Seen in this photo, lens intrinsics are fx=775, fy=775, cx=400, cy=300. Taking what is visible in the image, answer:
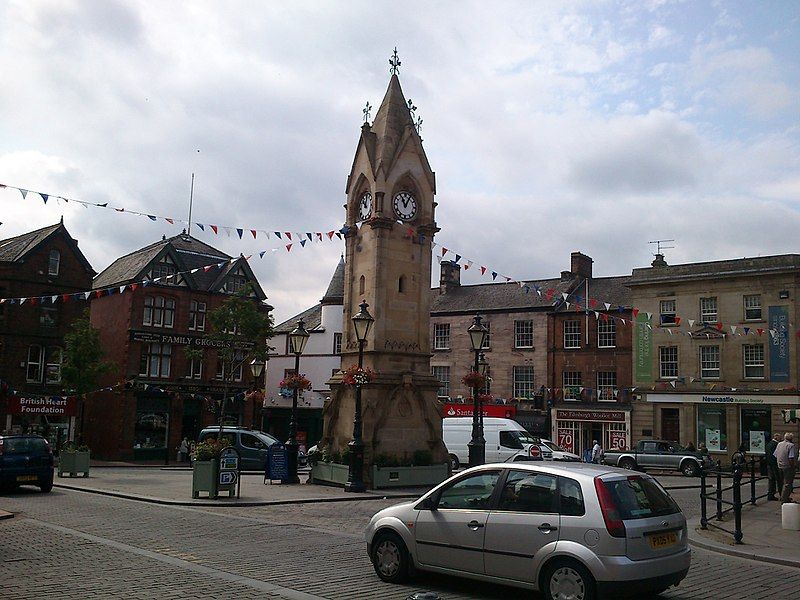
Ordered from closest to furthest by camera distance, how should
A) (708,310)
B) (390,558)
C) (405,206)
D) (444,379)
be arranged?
(390,558) < (405,206) < (708,310) < (444,379)

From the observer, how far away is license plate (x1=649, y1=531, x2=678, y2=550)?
8.00 meters

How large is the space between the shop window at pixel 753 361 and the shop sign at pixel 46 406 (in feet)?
111

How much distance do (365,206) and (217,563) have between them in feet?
52.3

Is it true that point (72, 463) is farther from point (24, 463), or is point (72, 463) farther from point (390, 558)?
point (390, 558)

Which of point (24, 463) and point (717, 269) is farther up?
point (717, 269)

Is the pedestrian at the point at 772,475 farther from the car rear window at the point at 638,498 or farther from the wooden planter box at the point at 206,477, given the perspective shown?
the wooden planter box at the point at 206,477

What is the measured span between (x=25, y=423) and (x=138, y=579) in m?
34.5

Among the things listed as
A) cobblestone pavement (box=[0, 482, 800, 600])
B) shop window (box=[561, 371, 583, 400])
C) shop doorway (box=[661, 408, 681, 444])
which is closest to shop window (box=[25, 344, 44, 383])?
cobblestone pavement (box=[0, 482, 800, 600])

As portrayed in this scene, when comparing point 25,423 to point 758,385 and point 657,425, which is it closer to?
point 657,425

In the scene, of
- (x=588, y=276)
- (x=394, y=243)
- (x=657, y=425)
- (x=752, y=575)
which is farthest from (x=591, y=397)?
(x=752, y=575)

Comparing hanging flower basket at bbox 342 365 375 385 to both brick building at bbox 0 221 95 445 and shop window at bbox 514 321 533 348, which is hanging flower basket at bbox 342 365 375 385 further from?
shop window at bbox 514 321 533 348

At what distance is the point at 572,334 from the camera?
46.1 m

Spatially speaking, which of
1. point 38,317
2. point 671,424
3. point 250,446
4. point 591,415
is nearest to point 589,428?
point 591,415

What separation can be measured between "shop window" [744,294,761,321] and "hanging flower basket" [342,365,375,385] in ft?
86.9
